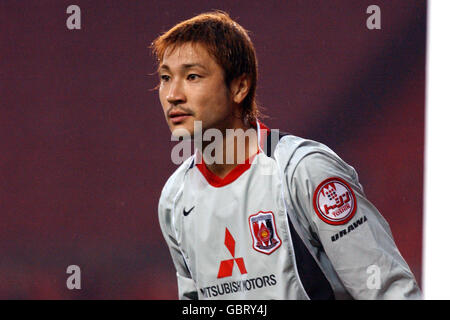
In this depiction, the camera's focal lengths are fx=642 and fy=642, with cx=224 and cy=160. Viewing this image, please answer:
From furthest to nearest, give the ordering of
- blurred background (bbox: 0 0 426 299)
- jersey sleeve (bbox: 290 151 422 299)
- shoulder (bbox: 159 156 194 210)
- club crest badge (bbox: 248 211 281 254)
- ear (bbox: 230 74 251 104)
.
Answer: blurred background (bbox: 0 0 426 299) → shoulder (bbox: 159 156 194 210) → ear (bbox: 230 74 251 104) → club crest badge (bbox: 248 211 281 254) → jersey sleeve (bbox: 290 151 422 299)

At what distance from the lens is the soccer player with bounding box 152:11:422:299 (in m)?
1.74

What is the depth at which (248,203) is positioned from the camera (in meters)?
1.98

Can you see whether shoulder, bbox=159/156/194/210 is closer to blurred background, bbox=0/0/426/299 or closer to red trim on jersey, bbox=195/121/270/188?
red trim on jersey, bbox=195/121/270/188

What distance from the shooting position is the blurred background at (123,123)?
3.75 m

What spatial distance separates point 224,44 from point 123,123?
6.80 ft

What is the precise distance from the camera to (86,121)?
3988 mm

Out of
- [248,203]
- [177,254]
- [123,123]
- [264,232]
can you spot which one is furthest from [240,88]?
[123,123]

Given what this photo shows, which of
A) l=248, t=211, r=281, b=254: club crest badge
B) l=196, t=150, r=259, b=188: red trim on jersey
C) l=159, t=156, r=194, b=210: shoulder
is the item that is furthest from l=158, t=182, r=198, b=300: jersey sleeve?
l=248, t=211, r=281, b=254: club crest badge

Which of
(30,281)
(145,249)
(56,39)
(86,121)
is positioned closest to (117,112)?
(86,121)

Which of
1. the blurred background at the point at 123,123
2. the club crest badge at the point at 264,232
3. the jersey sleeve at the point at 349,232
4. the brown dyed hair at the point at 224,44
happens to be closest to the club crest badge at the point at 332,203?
the jersey sleeve at the point at 349,232

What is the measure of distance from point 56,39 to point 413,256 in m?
2.53

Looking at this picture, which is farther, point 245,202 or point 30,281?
point 30,281

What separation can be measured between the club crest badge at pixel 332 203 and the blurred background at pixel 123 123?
1.97m
